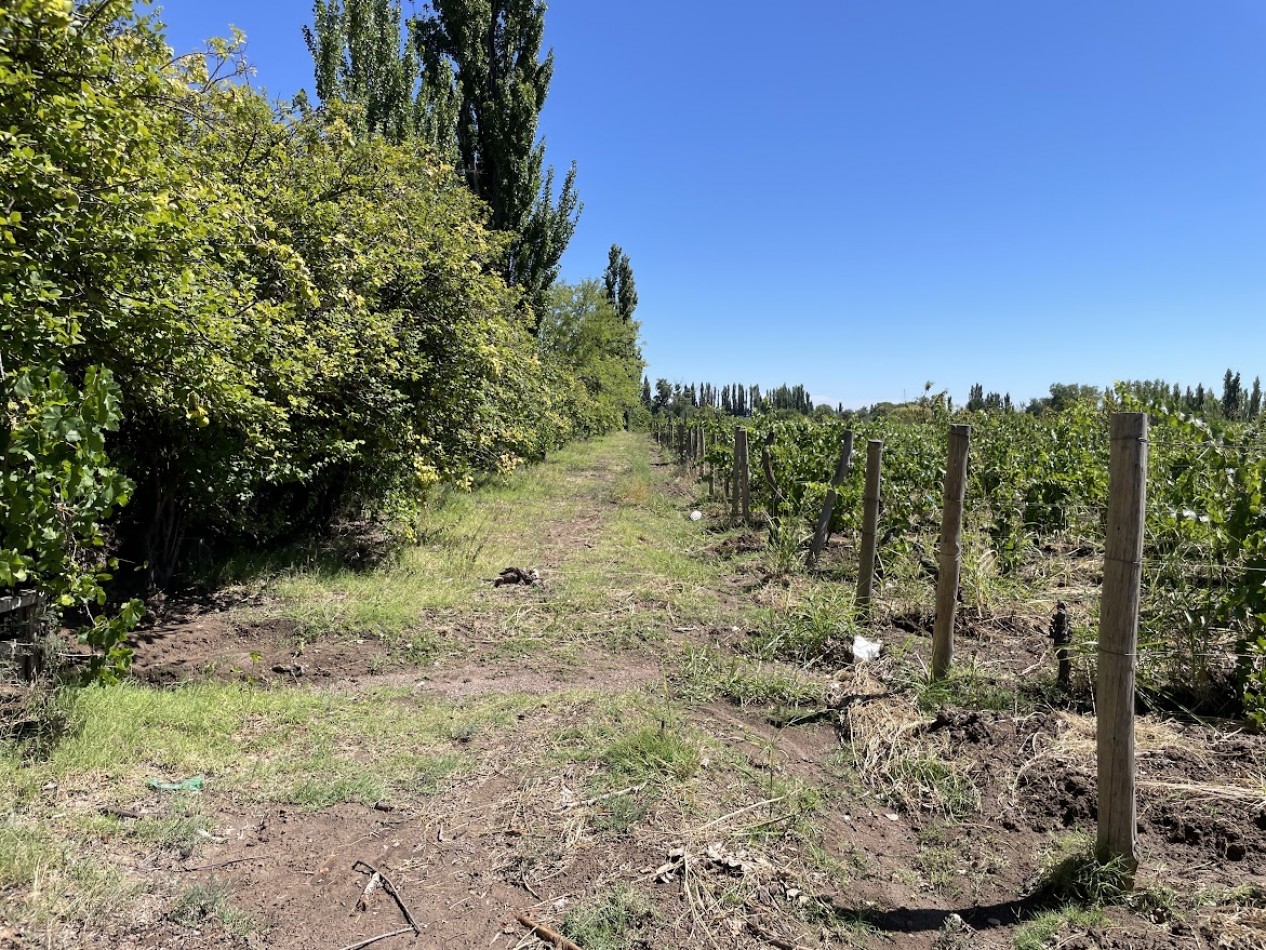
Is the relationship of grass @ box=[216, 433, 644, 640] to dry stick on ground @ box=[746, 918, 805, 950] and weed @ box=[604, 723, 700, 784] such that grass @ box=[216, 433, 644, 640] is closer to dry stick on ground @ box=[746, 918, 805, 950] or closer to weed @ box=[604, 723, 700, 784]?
weed @ box=[604, 723, 700, 784]

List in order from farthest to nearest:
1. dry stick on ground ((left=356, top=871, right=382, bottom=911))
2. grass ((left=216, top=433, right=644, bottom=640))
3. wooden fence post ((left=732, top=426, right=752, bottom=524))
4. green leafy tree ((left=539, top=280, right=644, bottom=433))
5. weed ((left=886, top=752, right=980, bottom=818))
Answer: green leafy tree ((left=539, top=280, right=644, bottom=433))
wooden fence post ((left=732, top=426, right=752, bottom=524))
grass ((left=216, top=433, right=644, bottom=640))
weed ((left=886, top=752, right=980, bottom=818))
dry stick on ground ((left=356, top=871, right=382, bottom=911))

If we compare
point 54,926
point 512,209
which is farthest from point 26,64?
point 512,209

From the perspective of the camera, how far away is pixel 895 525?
27.1 feet

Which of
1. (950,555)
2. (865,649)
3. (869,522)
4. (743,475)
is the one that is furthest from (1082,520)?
(950,555)

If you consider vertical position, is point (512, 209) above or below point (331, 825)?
above

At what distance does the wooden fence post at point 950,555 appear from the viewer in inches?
172

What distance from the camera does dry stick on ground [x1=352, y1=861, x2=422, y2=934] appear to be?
2.40m

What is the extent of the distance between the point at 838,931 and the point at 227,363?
4337mm

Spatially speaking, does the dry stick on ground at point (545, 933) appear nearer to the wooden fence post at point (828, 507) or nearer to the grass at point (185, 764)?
the grass at point (185, 764)

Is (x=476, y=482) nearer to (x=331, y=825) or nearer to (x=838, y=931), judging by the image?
(x=331, y=825)

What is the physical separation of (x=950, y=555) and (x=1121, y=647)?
1837 millimetres

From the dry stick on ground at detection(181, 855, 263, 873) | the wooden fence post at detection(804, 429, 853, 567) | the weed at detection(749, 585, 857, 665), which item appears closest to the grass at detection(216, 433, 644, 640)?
the weed at detection(749, 585, 857, 665)

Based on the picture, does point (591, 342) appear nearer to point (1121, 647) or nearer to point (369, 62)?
point (369, 62)

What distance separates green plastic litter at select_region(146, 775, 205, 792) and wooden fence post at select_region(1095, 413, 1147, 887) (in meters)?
3.82
